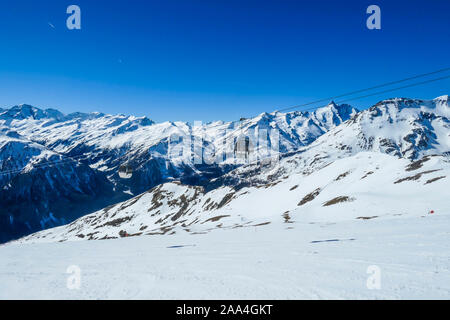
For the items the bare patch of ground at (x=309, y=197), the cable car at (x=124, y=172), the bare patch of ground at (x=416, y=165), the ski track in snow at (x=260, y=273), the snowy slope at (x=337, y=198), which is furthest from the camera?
the bare patch of ground at (x=309, y=197)

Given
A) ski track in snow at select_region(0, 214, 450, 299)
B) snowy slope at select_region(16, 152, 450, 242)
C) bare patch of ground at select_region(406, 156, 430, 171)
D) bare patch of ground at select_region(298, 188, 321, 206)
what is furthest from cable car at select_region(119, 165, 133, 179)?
bare patch of ground at select_region(406, 156, 430, 171)

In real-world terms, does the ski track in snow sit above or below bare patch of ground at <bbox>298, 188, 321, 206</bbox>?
above

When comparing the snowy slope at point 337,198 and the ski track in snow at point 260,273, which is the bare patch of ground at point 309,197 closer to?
the snowy slope at point 337,198

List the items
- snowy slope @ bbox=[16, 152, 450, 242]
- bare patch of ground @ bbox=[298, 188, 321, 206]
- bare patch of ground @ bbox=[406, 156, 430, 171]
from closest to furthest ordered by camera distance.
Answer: snowy slope @ bbox=[16, 152, 450, 242]
bare patch of ground @ bbox=[406, 156, 430, 171]
bare patch of ground @ bbox=[298, 188, 321, 206]

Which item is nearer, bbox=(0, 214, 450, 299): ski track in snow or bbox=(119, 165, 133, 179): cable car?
bbox=(0, 214, 450, 299): ski track in snow

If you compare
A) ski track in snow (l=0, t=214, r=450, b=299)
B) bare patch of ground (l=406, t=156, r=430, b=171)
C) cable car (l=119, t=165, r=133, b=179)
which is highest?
cable car (l=119, t=165, r=133, b=179)

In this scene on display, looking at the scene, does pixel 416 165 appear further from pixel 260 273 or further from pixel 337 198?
pixel 260 273

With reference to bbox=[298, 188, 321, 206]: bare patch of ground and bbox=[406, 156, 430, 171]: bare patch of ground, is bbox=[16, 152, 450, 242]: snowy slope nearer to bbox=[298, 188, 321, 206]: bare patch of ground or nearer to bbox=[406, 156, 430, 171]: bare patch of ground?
bbox=[298, 188, 321, 206]: bare patch of ground

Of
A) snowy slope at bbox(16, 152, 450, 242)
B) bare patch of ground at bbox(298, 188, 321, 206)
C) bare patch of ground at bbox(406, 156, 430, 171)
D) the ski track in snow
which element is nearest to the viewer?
the ski track in snow

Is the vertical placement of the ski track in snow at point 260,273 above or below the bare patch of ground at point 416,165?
below

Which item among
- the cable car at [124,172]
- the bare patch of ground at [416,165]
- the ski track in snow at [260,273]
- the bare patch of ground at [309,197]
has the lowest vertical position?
the bare patch of ground at [309,197]

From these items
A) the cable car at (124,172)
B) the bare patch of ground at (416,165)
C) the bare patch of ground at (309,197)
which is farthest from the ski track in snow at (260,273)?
the bare patch of ground at (309,197)
